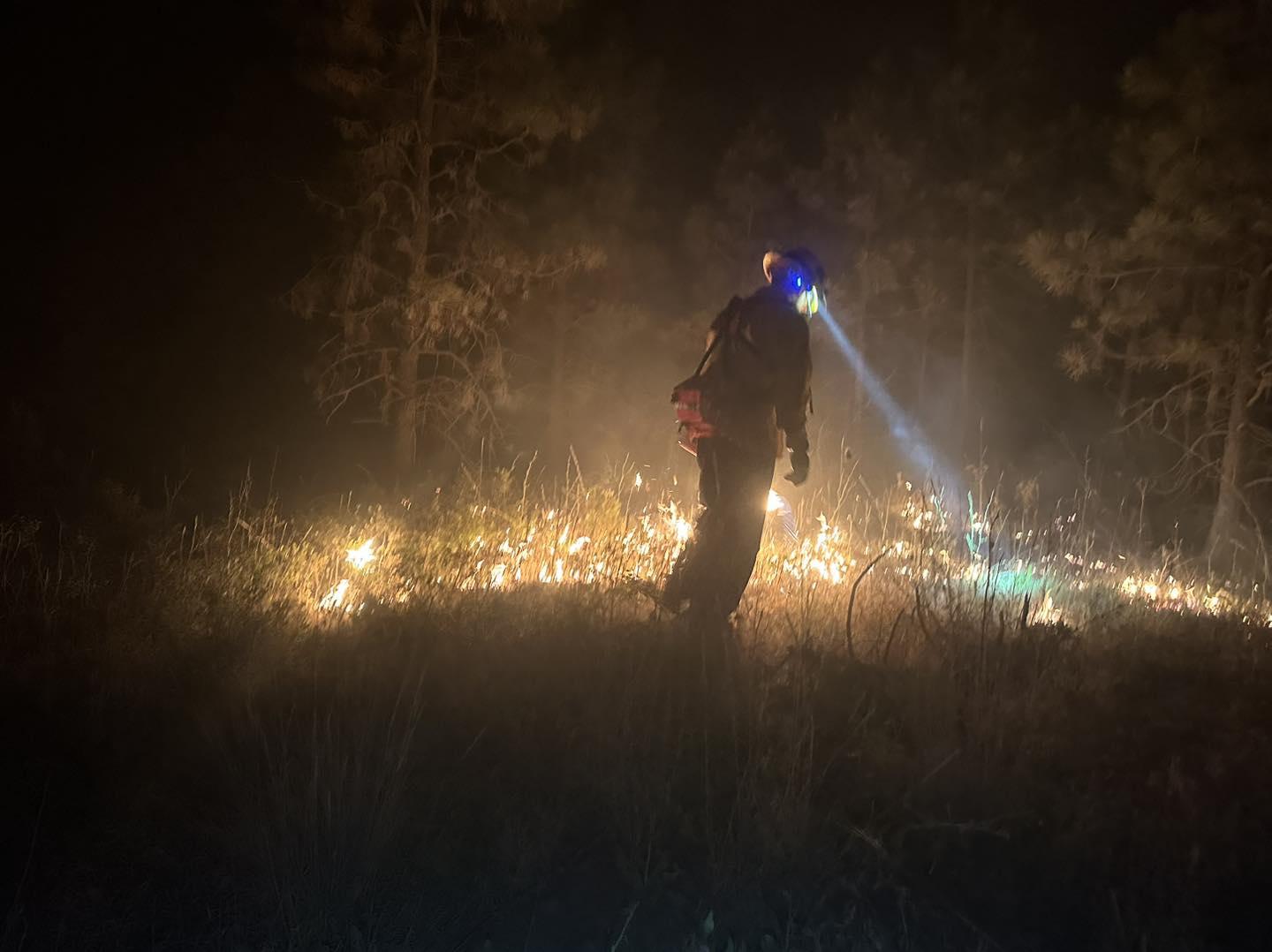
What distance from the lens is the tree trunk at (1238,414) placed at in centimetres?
988

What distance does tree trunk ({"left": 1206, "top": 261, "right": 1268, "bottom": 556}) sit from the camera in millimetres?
9883

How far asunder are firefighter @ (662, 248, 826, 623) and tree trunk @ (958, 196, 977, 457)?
10.1 m

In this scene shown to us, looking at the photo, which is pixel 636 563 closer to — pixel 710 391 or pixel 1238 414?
pixel 710 391

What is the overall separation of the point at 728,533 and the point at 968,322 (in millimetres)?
11084

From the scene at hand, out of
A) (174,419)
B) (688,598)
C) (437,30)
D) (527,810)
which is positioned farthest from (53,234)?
(527,810)

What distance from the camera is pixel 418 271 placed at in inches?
346

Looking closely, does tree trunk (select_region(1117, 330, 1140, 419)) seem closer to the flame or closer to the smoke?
the smoke

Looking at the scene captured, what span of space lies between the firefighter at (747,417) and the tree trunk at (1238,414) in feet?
22.4

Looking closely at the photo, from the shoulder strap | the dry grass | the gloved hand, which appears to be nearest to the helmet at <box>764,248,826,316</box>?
the shoulder strap

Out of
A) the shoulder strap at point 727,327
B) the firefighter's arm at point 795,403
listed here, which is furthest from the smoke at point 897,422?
the firefighter's arm at point 795,403

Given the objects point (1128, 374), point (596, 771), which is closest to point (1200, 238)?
point (1128, 374)

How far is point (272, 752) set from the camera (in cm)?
330

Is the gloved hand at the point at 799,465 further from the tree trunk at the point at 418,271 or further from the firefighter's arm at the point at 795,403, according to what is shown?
the tree trunk at the point at 418,271

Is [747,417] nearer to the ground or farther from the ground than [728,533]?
farther from the ground
